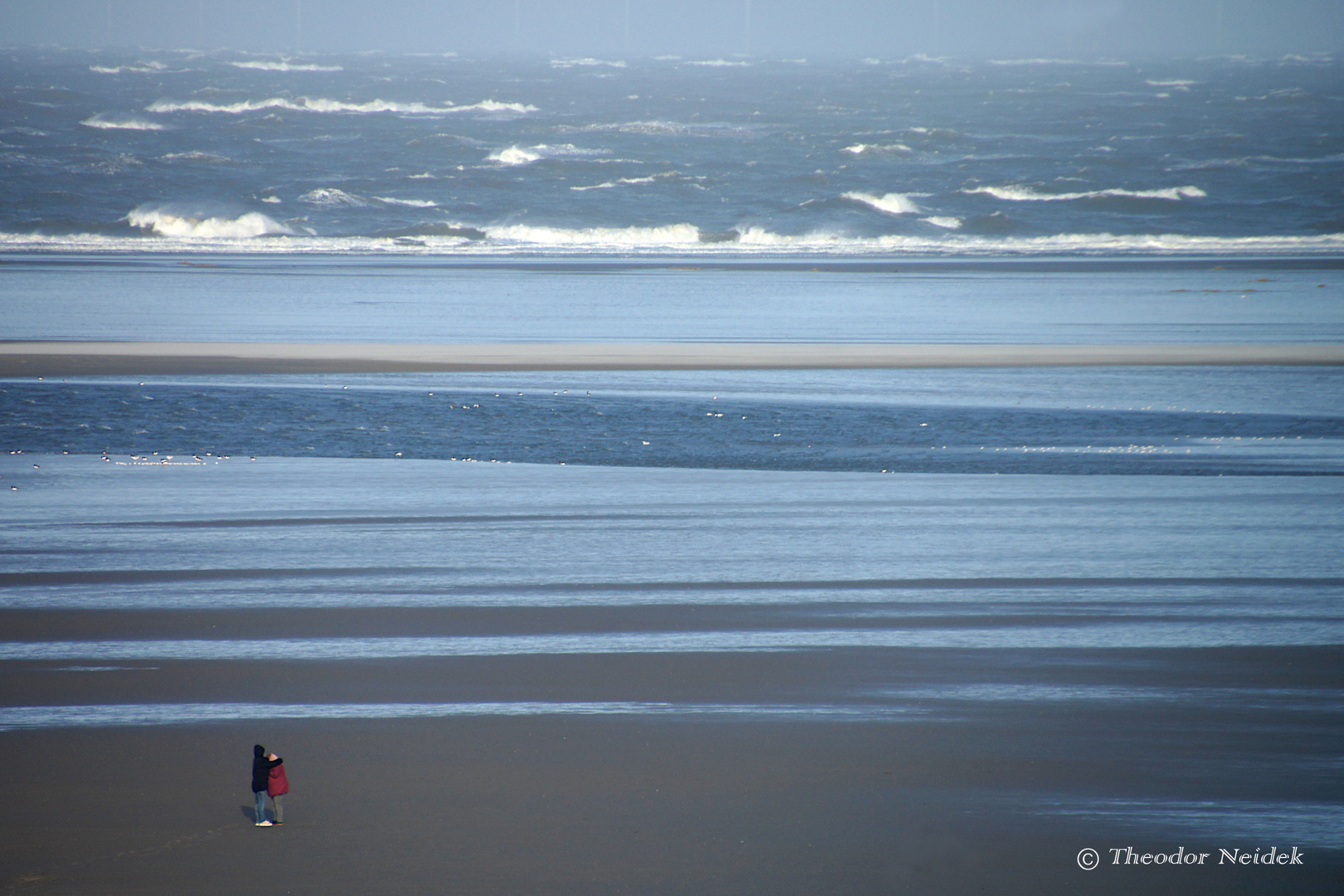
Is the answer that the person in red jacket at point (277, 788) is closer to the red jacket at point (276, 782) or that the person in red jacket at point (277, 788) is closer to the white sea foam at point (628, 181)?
the red jacket at point (276, 782)

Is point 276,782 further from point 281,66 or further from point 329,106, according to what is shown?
point 281,66

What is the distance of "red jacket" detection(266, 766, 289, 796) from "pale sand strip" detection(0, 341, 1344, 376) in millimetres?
11509

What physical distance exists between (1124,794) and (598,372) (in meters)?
11.3

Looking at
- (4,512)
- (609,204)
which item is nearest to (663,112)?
(609,204)

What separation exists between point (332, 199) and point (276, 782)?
49555 mm

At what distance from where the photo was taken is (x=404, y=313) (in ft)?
73.2

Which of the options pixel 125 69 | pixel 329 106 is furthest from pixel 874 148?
pixel 125 69

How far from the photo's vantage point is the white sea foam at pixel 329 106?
7856 centimetres

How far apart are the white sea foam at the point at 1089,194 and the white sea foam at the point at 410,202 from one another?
815 inches

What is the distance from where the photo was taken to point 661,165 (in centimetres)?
6172

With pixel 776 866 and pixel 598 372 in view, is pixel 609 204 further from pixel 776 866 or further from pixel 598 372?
pixel 776 866

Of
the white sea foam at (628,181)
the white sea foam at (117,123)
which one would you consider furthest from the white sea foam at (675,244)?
the white sea foam at (117,123)

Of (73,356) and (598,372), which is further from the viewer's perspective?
(73,356)
